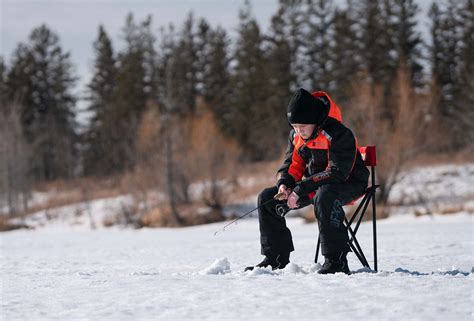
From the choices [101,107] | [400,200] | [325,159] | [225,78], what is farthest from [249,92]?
[325,159]

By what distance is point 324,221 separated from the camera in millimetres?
4473

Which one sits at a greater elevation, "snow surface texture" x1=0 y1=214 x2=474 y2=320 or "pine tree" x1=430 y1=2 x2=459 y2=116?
"pine tree" x1=430 y1=2 x2=459 y2=116

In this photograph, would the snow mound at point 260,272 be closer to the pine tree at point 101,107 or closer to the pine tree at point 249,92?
the pine tree at point 249,92

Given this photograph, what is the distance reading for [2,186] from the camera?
116 feet

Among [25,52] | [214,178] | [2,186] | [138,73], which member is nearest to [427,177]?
[214,178]

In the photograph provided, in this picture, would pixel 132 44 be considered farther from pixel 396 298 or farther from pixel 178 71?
pixel 396 298

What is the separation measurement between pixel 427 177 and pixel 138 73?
24648mm

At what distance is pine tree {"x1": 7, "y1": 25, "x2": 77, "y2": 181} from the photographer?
48.7 metres

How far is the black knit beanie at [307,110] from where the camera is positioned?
4.67 m

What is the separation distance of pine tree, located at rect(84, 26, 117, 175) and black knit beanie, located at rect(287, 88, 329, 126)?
44.4 m

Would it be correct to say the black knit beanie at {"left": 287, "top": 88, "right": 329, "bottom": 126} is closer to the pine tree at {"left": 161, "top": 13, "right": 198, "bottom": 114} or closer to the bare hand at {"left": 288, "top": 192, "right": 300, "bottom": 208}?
the bare hand at {"left": 288, "top": 192, "right": 300, "bottom": 208}

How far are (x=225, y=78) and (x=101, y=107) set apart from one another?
9823 millimetres

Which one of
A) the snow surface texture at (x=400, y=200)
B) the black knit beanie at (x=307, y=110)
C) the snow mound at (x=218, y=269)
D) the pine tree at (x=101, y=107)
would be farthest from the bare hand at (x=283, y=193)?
the pine tree at (x=101, y=107)

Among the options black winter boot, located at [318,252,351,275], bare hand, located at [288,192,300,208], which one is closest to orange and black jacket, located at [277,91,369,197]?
bare hand, located at [288,192,300,208]
